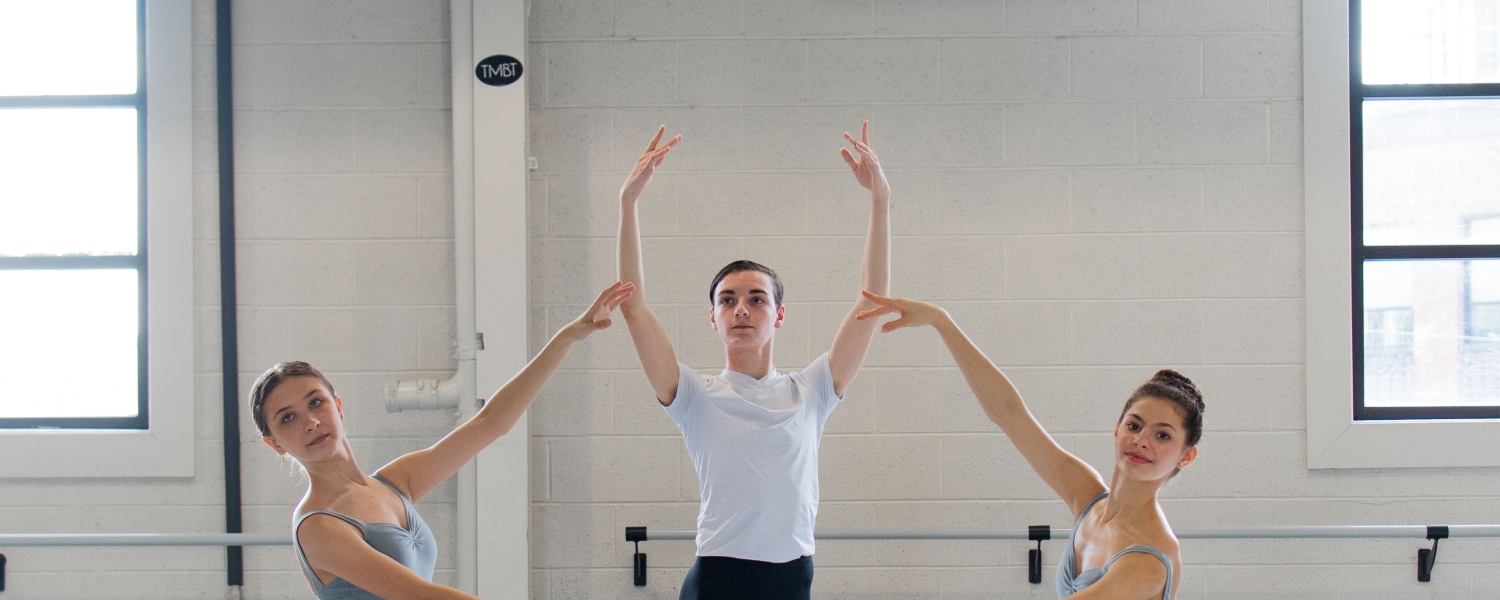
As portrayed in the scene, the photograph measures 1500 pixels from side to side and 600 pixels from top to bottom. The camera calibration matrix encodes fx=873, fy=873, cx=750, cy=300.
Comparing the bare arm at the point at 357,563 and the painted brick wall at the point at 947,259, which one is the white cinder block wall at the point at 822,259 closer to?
the painted brick wall at the point at 947,259

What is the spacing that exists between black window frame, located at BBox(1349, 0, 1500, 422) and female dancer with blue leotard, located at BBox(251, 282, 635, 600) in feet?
8.46

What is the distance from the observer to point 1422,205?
287 cm

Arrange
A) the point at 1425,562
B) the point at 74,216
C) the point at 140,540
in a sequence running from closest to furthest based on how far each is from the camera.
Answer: the point at 140,540 < the point at 1425,562 < the point at 74,216

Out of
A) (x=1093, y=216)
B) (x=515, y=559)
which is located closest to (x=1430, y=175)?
(x=1093, y=216)

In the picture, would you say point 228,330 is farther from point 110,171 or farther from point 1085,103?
point 1085,103

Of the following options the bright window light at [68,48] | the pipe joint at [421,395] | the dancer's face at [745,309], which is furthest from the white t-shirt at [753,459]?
the bright window light at [68,48]

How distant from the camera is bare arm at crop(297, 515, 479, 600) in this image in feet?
4.46

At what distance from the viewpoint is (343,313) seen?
2.80 metres

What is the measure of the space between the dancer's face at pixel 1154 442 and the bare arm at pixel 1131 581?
15 centimetres

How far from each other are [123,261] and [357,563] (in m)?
2.07

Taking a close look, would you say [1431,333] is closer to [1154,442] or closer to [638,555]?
[1154,442]

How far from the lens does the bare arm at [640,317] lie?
1910mm

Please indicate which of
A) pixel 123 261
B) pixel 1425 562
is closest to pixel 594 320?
pixel 123 261

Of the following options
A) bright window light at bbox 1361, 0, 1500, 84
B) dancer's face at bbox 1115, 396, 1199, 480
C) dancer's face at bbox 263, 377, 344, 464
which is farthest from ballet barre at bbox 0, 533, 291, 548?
bright window light at bbox 1361, 0, 1500, 84
